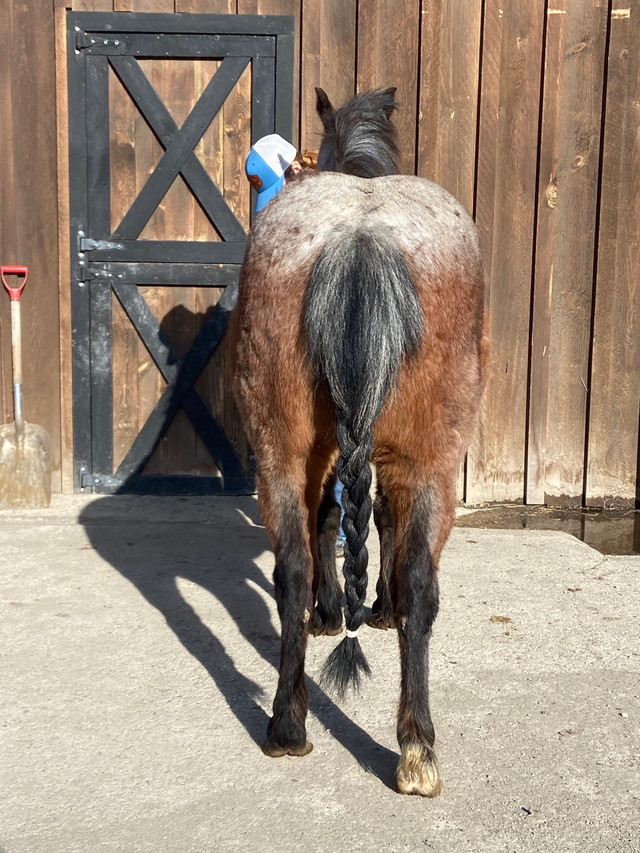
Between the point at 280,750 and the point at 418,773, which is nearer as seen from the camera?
the point at 418,773

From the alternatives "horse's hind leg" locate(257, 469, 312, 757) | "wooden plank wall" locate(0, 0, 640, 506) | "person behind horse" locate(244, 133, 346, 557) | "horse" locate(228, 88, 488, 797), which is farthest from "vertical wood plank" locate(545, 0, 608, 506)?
"horse's hind leg" locate(257, 469, 312, 757)

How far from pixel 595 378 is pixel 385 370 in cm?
369

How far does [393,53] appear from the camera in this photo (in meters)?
5.43

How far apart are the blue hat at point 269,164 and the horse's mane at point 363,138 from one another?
607 millimetres

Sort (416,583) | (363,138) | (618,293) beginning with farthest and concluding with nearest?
(618,293)
(363,138)
(416,583)

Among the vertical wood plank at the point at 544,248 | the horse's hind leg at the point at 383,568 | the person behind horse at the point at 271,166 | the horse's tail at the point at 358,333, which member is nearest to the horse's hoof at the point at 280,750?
the horse's tail at the point at 358,333

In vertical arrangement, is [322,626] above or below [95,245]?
below

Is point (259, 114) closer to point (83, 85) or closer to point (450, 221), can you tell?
point (83, 85)

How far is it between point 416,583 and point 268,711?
79 cm

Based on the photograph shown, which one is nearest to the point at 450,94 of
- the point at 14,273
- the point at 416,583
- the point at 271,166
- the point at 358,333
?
the point at 271,166

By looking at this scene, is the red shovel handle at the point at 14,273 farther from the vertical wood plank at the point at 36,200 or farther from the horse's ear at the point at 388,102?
the horse's ear at the point at 388,102

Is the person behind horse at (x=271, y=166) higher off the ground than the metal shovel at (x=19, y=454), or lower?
higher

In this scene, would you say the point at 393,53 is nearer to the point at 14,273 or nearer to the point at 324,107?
the point at 324,107

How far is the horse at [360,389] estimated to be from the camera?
7.90 ft
